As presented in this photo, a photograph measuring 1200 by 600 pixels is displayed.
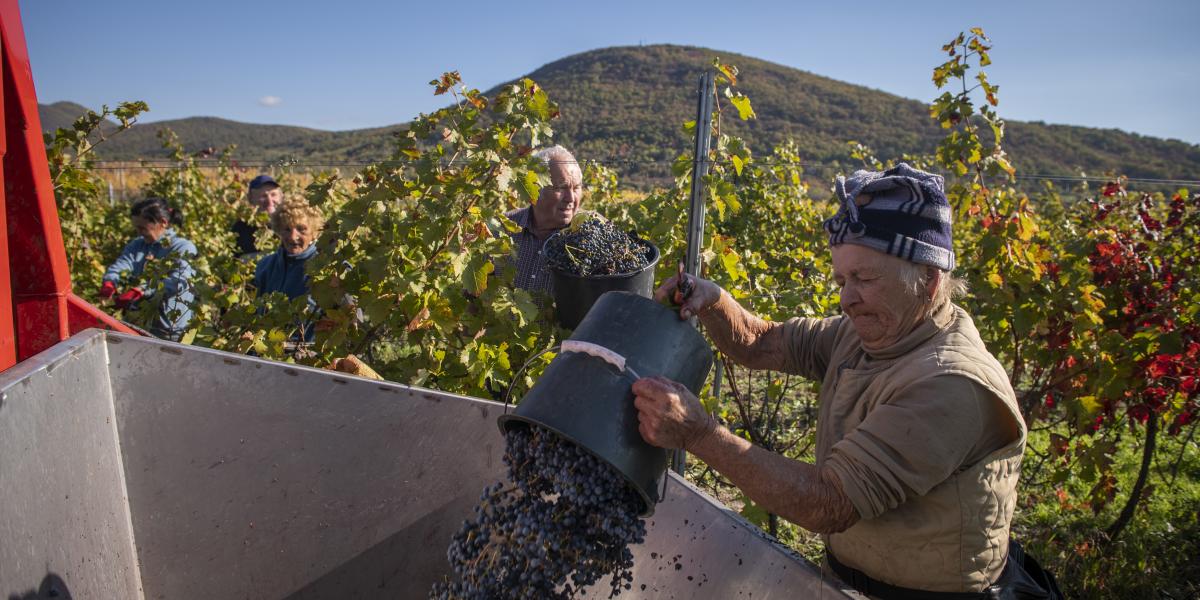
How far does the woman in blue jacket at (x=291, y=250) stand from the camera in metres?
3.72

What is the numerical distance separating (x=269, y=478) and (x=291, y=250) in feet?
7.59

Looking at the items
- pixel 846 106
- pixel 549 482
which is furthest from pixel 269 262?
pixel 846 106

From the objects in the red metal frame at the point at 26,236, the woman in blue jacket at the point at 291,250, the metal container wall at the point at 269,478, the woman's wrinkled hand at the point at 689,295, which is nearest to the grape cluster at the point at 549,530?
the metal container wall at the point at 269,478

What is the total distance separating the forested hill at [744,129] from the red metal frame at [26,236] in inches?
832

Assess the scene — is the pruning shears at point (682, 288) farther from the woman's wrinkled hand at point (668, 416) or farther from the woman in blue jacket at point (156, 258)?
the woman in blue jacket at point (156, 258)

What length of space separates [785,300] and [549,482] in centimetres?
154

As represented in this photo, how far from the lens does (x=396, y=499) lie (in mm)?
1818

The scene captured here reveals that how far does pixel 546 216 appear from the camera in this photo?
129 inches

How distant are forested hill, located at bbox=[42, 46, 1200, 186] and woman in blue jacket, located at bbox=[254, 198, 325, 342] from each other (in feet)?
62.6

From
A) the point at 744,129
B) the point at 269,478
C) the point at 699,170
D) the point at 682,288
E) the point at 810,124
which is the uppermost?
the point at 810,124

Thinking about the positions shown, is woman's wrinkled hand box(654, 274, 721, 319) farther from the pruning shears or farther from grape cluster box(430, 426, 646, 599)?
grape cluster box(430, 426, 646, 599)

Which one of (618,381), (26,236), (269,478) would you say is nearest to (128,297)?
(26,236)

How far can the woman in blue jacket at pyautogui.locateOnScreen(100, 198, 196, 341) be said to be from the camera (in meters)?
3.87

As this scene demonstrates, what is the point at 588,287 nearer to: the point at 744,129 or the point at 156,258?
the point at 156,258
